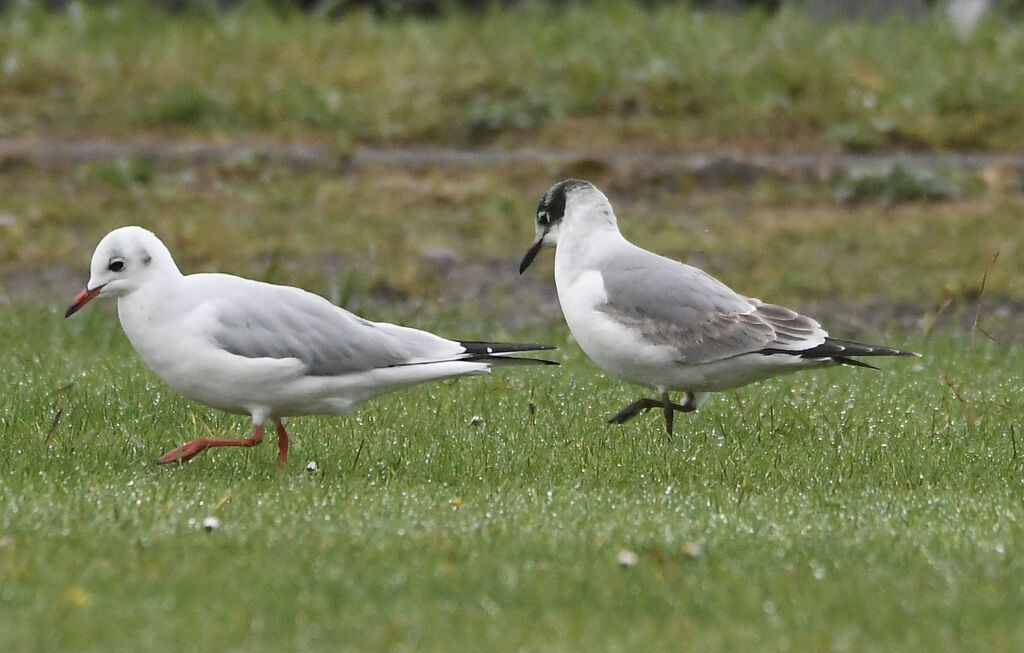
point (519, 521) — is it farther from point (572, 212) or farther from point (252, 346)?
point (572, 212)

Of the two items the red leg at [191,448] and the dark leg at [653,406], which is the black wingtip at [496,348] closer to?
the dark leg at [653,406]

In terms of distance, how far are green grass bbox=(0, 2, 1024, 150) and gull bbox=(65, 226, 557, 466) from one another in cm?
674

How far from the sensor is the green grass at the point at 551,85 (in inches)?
491

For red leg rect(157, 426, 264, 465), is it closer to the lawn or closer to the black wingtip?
the lawn

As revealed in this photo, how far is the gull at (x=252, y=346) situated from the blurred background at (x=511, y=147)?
3.25 metres

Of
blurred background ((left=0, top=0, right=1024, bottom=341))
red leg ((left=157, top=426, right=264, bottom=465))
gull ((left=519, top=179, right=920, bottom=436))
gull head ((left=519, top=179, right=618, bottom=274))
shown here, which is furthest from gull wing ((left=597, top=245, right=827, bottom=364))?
blurred background ((left=0, top=0, right=1024, bottom=341))

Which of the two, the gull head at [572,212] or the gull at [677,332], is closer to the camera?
the gull at [677,332]

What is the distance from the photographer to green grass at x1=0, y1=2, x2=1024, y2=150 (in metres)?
12.5

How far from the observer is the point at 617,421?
21.4ft

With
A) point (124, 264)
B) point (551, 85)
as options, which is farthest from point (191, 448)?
point (551, 85)

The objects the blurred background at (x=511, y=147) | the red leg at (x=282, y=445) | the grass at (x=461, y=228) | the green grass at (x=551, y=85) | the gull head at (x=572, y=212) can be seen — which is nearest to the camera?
the red leg at (x=282, y=445)

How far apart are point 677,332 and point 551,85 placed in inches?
276

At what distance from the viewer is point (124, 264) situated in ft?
18.8

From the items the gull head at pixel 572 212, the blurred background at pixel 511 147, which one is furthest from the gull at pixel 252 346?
the blurred background at pixel 511 147
